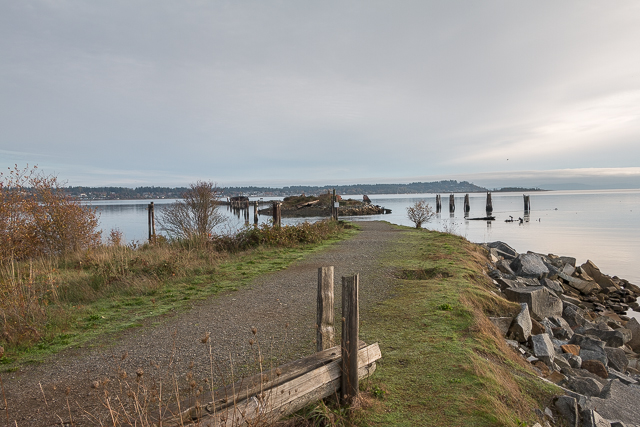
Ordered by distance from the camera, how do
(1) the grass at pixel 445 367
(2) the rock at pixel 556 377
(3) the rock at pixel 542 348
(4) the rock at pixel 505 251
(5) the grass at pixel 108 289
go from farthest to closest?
1. (4) the rock at pixel 505 251
2. (3) the rock at pixel 542 348
3. (5) the grass at pixel 108 289
4. (2) the rock at pixel 556 377
5. (1) the grass at pixel 445 367

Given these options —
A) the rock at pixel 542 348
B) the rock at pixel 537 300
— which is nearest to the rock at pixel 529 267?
the rock at pixel 537 300

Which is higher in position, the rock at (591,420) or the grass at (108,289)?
the grass at (108,289)

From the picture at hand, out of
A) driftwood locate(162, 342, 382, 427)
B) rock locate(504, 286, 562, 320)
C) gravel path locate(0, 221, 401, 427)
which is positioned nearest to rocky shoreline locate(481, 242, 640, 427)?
rock locate(504, 286, 562, 320)

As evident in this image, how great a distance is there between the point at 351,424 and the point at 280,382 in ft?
2.71

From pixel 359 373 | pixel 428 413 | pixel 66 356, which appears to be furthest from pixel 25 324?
pixel 428 413

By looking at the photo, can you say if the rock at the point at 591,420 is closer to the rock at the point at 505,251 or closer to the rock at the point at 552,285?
the rock at the point at 552,285

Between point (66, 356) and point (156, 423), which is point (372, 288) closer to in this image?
point (66, 356)

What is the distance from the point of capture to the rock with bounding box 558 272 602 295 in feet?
44.3

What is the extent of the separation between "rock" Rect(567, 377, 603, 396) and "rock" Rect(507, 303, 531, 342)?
1.12 meters

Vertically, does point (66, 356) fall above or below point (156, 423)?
below

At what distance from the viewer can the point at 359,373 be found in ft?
13.1

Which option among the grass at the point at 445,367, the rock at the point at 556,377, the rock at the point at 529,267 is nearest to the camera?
the grass at the point at 445,367

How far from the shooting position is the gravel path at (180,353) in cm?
388

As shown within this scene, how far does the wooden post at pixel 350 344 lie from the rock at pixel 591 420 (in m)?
2.38
